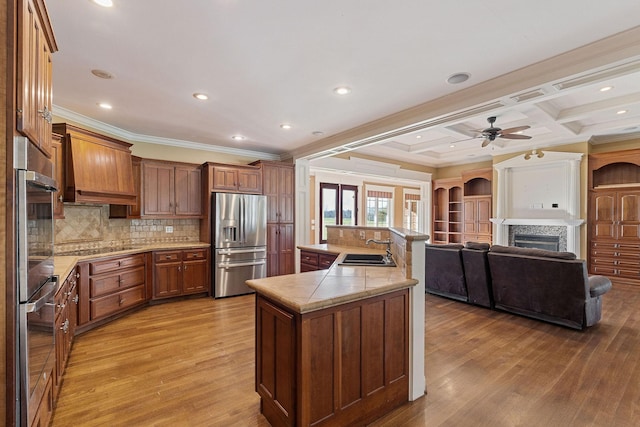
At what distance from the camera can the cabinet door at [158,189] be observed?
4.52 metres

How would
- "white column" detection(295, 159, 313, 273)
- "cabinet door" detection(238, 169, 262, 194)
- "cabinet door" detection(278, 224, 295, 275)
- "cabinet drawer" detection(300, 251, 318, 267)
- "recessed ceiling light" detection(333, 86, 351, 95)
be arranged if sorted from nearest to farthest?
"recessed ceiling light" detection(333, 86, 351, 95), "cabinet drawer" detection(300, 251, 318, 267), "cabinet door" detection(238, 169, 262, 194), "cabinet door" detection(278, 224, 295, 275), "white column" detection(295, 159, 313, 273)

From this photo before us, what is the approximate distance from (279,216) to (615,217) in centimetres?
639

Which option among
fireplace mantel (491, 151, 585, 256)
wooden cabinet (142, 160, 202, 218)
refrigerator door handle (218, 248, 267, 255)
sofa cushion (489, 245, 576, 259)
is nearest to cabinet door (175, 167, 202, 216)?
wooden cabinet (142, 160, 202, 218)

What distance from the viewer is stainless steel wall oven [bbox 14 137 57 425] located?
114 cm

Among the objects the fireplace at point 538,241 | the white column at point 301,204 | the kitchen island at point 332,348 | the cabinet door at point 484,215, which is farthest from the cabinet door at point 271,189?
the fireplace at point 538,241

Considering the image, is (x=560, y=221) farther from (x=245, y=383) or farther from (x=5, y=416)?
(x=5, y=416)

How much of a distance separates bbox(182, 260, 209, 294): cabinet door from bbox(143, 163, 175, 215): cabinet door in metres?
0.91

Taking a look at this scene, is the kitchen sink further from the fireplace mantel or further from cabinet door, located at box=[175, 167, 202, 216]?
the fireplace mantel

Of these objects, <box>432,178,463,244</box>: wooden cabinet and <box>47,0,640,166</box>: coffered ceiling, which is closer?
<box>47,0,640,166</box>: coffered ceiling

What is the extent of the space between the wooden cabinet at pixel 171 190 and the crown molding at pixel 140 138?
1.65ft

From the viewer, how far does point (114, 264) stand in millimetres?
3732

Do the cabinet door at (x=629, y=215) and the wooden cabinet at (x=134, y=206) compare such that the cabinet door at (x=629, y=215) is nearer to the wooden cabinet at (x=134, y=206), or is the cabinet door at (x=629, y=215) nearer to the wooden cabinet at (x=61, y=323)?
the wooden cabinet at (x=61, y=323)

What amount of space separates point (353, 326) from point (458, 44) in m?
2.22

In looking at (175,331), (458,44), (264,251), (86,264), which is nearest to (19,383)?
(175,331)
